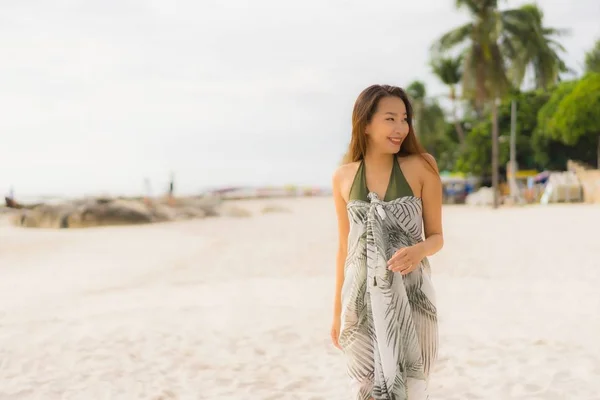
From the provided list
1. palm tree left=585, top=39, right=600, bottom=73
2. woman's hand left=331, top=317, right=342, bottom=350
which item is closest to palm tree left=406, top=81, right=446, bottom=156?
palm tree left=585, top=39, right=600, bottom=73

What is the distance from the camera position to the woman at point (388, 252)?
2025 mm

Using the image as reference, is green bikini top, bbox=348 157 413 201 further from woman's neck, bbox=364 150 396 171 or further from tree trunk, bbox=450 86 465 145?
tree trunk, bbox=450 86 465 145

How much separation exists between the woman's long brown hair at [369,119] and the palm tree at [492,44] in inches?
1062

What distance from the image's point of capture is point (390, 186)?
6.91ft

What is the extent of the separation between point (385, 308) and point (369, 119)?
70cm

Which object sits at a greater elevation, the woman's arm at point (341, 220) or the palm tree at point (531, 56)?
the palm tree at point (531, 56)

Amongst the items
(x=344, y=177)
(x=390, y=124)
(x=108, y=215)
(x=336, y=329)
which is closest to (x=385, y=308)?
(x=336, y=329)

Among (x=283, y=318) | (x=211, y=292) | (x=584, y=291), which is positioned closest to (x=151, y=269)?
(x=211, y=292)

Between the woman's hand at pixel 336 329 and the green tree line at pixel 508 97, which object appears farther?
the green tree line at pixel 508 97

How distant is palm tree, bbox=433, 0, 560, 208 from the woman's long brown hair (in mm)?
26971

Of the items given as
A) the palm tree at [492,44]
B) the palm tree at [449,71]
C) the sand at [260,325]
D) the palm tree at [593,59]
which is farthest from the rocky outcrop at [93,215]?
the palm tree at [593,59]

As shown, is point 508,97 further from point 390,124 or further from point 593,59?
point 390,124

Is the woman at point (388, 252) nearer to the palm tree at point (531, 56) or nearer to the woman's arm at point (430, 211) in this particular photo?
the woman's arm at point (430, 211)

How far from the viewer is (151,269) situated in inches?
424
